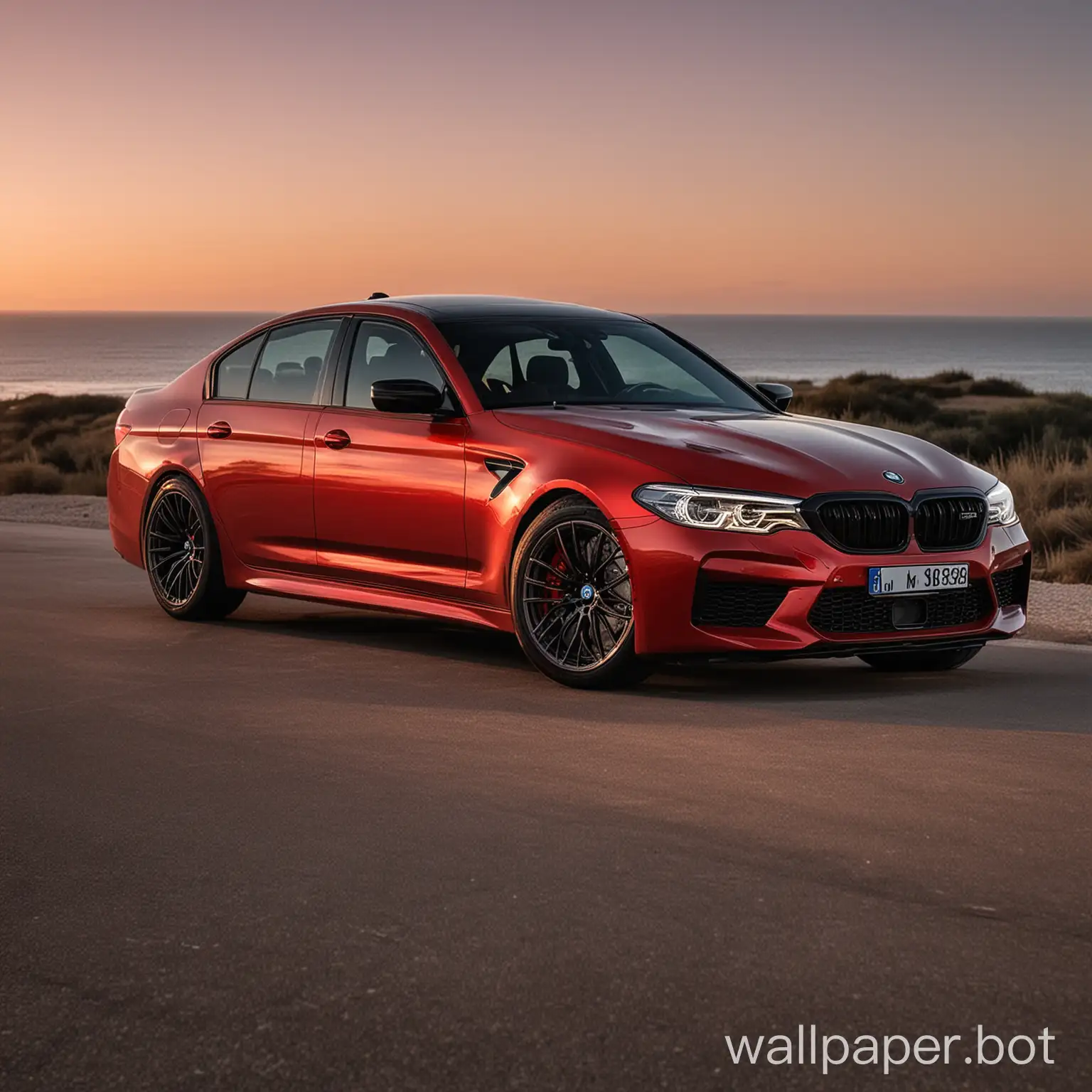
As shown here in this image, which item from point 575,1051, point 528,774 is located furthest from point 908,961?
point 528,774

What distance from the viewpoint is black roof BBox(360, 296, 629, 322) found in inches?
365

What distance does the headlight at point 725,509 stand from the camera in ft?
24.9

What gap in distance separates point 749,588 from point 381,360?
8.65ft

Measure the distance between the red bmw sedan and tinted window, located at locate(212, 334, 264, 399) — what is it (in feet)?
0.06

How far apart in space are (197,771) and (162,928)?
188 centimetres

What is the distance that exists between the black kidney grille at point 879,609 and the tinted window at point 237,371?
3.90 meters

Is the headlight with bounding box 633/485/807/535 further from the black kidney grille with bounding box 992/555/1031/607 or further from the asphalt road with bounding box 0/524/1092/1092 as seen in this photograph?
the black kidney grille with bounding box 992/555/1031/607

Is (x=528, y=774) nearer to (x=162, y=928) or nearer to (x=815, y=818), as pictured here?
(x=815, y=818)

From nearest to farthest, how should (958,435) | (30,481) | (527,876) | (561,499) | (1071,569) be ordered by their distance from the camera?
(527,876), (561,499), (1071,569), (30,481), (958,435)

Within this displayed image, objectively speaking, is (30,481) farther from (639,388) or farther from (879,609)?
Result: (879,609)

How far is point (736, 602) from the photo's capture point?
25.0 ft

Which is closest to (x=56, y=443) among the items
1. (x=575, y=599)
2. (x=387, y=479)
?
(x=387, y=479)

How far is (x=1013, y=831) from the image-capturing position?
5.38 metres

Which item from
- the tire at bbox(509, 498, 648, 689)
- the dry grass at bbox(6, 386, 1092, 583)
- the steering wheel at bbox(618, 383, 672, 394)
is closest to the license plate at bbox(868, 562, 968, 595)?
the tire at bbox(509, 498, 648, 689)
